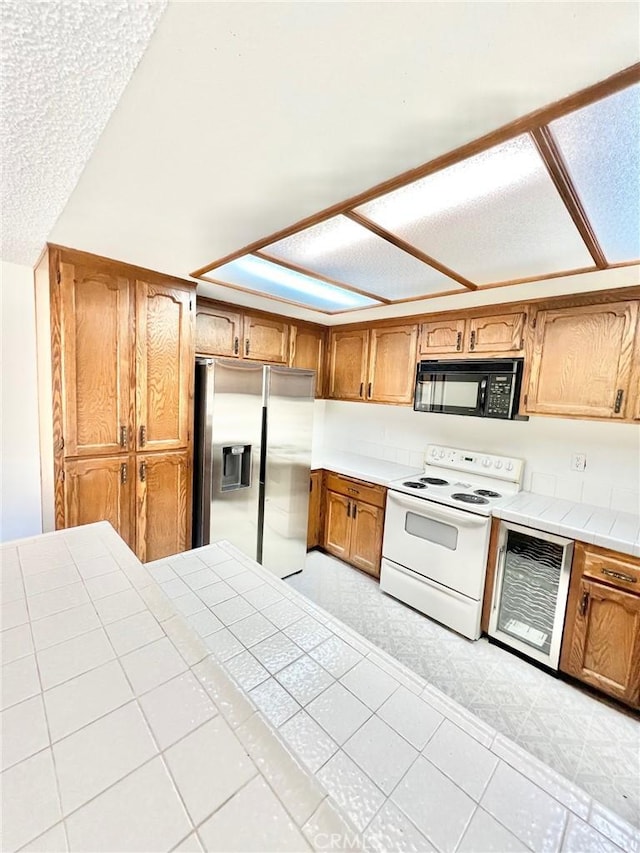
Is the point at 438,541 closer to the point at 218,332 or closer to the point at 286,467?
the point at 286,467

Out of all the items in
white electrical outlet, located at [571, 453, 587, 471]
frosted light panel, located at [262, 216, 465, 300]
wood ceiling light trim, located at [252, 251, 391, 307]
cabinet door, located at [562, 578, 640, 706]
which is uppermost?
frosted light panel, located at [262, 216, 465, 300]

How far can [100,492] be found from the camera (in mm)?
2053

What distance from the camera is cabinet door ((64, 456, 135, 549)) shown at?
6.40 feet

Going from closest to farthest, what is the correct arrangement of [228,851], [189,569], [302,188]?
1. [228,851]
2. [302,188]
3. [189,569]

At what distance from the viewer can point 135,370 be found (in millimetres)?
2104

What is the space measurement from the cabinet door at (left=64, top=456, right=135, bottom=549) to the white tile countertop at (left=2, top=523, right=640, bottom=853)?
3.43ft

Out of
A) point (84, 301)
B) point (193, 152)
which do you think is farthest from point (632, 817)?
point (84, 301)

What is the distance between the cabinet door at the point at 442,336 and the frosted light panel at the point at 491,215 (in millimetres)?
814

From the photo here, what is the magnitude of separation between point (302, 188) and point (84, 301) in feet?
4.70

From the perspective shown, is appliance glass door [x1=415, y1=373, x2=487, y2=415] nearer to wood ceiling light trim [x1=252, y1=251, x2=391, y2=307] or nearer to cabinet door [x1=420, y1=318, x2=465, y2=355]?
cabinet door [x1=420, y1=318, x2=465, y2=355]

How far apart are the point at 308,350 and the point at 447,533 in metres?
1.99

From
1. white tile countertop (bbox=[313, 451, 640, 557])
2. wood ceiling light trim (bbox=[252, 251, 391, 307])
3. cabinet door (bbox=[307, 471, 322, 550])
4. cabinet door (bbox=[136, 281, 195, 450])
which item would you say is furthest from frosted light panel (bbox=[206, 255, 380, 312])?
cabinet door (bbox=[307, 471, 322, 550])

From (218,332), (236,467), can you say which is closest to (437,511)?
(236,467)

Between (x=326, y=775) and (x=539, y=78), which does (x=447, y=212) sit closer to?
(x=539, y=78)
